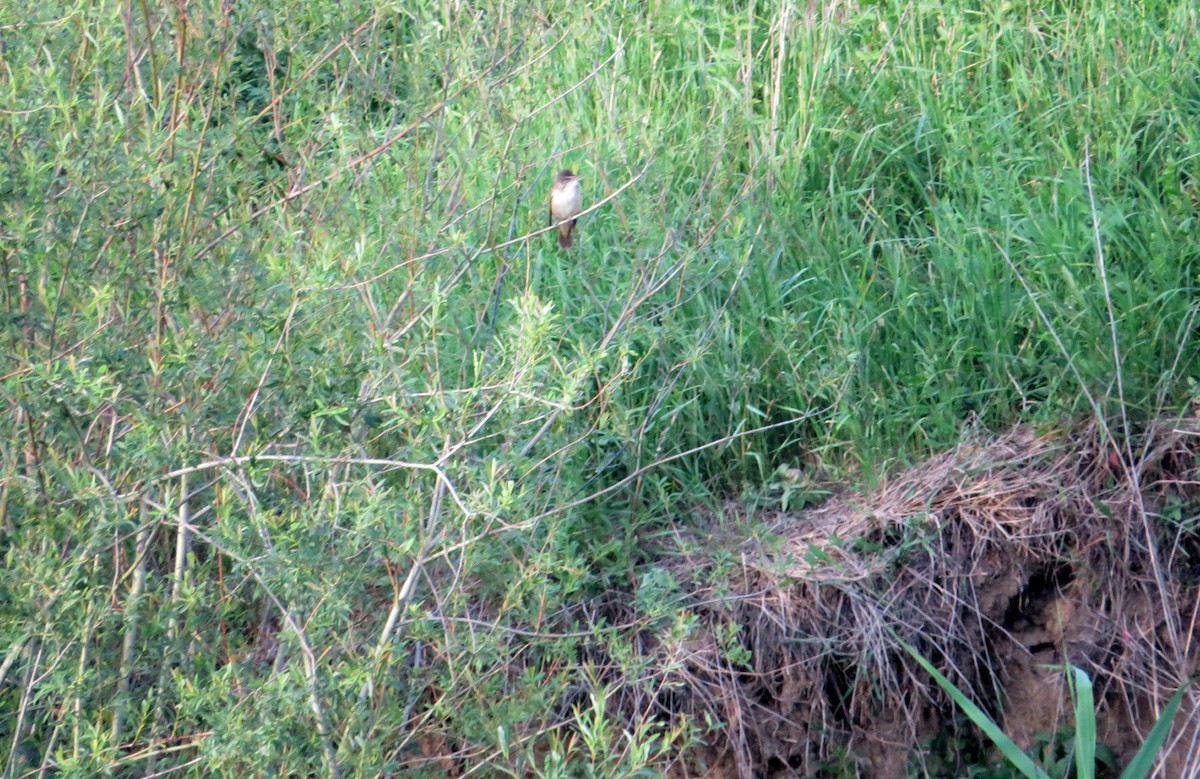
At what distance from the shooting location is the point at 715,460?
3.72 metres

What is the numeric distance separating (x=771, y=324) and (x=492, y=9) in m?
1.28

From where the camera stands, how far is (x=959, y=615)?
11.3 ft

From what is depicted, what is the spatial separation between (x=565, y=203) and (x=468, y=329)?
1.58ft

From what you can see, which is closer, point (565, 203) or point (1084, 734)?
point (1084, 734)

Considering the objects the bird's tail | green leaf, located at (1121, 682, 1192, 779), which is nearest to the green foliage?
green leaf, located at (1121, 682, 1192, 779)

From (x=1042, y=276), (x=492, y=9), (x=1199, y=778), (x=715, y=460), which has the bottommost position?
(x=1199, y=778)

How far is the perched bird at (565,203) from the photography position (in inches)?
148

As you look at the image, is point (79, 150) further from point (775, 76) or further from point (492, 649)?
point (775, 76)

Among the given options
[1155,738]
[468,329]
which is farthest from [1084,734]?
[468,329]

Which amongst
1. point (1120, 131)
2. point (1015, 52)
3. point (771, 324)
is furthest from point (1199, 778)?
point (1015, 52)

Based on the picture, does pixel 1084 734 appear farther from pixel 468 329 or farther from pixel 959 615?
pixel 468 329

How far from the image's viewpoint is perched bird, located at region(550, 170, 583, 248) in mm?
3748

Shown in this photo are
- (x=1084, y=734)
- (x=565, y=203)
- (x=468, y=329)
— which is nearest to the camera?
(x=1084, y=734)

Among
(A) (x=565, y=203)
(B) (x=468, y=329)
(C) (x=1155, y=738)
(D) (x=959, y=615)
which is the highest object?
(A) (x=565, y=203)
